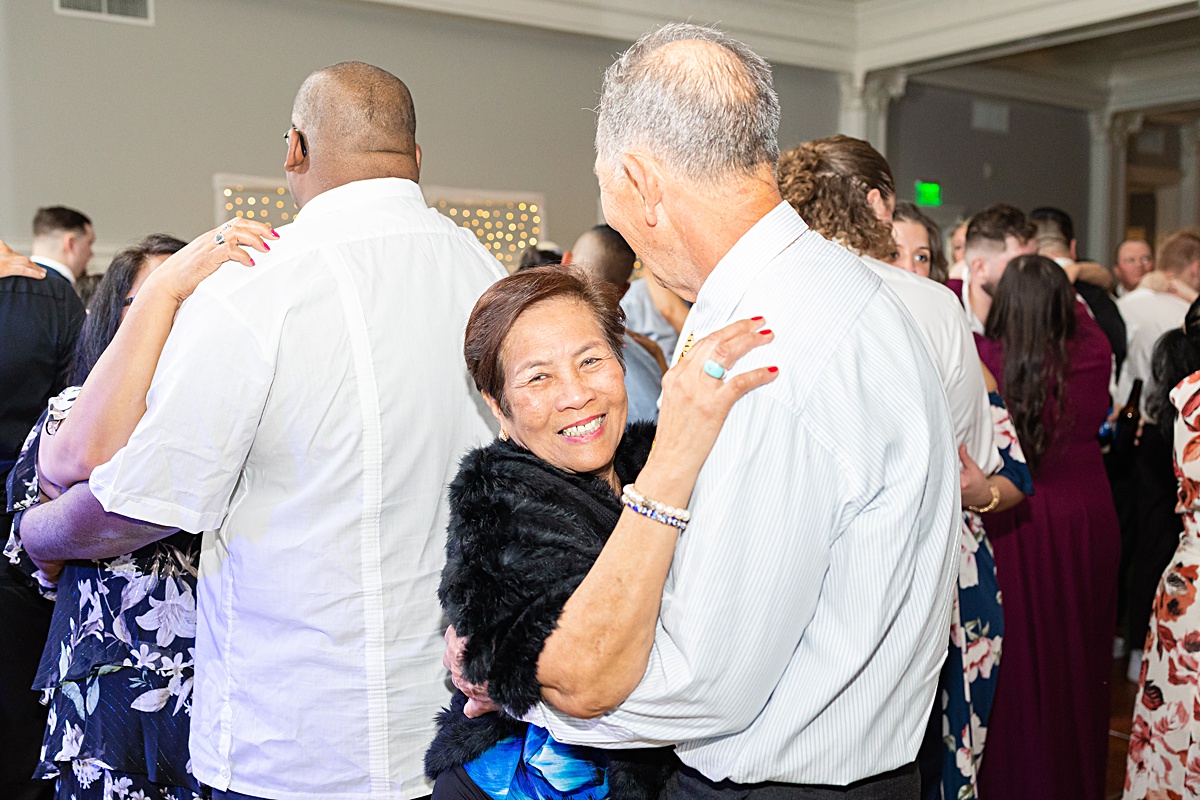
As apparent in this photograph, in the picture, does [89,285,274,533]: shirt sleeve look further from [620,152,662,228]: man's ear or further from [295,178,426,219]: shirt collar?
[620,152,662,228]: man's ear

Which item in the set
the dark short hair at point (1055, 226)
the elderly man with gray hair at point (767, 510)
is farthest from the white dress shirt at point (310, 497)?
the dark short hair at point (1055, 226)

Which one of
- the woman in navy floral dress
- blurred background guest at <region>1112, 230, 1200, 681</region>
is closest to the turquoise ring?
the woman in navy floral dress

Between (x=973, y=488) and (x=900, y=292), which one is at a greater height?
(x=900, y=292)

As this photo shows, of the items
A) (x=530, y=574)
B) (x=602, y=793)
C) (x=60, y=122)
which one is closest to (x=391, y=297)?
(x=530, y=574)

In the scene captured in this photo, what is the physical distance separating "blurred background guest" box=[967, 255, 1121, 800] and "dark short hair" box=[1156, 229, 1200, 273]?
2732 millimetres

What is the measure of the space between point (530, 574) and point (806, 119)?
9.70 m

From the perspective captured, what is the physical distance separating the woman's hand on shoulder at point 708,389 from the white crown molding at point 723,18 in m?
7.06

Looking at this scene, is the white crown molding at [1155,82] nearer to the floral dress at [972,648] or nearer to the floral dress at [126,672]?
the floral dress at [972,648]

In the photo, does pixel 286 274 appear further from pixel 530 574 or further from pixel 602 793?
pixel 602 793

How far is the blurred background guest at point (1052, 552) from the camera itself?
305cm

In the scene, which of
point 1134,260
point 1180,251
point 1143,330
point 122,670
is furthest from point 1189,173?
point 122,670

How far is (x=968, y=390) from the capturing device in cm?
250

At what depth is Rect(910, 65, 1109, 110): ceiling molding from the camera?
1114 cm

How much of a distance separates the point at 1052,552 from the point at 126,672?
263 cm
